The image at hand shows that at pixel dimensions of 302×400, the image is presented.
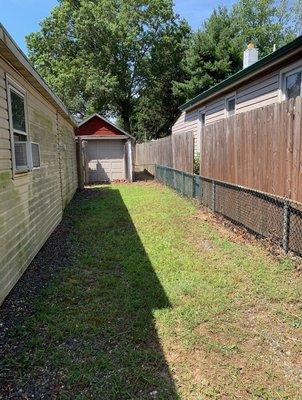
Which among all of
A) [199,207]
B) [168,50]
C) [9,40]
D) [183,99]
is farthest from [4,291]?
[168,50]

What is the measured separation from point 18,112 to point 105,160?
43.4 feet

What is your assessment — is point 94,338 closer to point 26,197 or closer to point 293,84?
point 26,197

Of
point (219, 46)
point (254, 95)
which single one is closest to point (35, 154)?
point (254, 95)

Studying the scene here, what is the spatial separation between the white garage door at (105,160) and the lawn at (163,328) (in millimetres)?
12747

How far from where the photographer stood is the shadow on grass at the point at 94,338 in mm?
2545

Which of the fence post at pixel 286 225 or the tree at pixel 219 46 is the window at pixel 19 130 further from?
the tree at pixel 219 46

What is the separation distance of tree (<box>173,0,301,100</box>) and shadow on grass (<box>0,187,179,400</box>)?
72.5ft

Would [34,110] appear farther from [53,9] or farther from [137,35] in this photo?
[53,9]

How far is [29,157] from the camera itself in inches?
210

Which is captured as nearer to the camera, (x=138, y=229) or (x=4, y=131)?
(x=4, y=131)

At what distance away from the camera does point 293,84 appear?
23.4 feet

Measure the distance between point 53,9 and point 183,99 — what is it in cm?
1429

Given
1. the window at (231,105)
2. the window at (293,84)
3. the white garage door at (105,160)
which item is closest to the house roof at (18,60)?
the window at (293,84)

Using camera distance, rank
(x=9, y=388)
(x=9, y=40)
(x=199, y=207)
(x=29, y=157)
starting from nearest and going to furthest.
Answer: (x=9, y=388)
(x=9, y=40)
(x=29, y=157)
(x=199, y=207)
